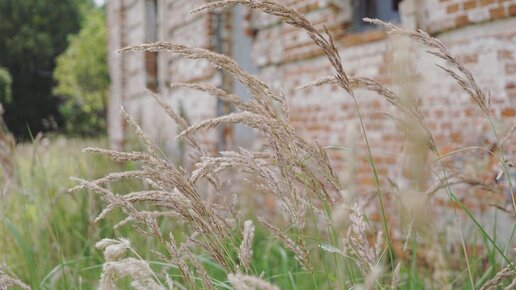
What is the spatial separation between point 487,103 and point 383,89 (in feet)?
0.74

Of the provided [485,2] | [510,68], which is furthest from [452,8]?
[510,68]

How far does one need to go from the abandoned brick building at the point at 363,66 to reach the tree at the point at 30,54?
12.6m

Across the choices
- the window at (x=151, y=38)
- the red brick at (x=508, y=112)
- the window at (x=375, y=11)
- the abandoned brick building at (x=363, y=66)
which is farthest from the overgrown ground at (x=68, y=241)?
the window at (x=151, y=38)

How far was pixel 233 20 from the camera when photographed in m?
6.32

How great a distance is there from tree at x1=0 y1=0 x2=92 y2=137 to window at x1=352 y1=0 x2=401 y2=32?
15868mm

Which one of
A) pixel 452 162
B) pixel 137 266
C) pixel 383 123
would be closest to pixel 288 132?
pixel 137 266

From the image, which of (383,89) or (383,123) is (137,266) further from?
(383,123)

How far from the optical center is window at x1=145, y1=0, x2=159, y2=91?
345 inches

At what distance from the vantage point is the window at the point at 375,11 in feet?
15.4

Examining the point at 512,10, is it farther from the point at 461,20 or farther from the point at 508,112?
the point at 508,112

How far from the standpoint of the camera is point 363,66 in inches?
167

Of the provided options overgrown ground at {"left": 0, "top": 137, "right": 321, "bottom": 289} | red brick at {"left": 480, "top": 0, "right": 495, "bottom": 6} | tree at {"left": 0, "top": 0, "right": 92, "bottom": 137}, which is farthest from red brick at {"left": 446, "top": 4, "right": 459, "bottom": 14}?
tree at {"left": 0, "top": 0, "right": 92, "bottom": 137}

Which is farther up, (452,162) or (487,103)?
(487,103)

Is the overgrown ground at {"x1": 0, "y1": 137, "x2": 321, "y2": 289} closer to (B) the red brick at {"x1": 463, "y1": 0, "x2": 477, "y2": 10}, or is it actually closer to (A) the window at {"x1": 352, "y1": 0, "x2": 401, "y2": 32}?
(B) the red brick at {"x1": 463, "y1": 0, "x2": 477, "y2": 10}
